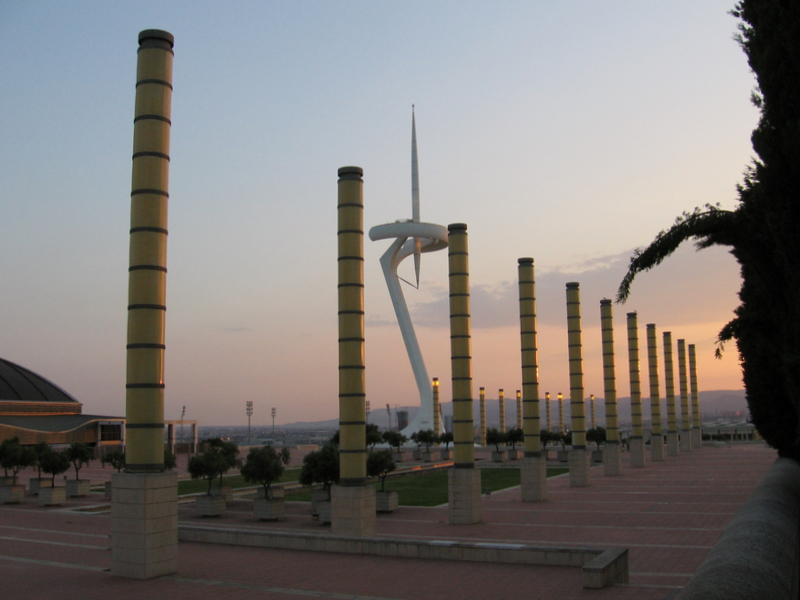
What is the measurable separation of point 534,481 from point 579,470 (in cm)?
561

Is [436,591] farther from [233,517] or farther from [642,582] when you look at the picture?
[233,517]

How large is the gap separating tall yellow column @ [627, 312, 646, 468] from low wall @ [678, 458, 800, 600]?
31331mm

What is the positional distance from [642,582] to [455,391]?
Result: 1030cm

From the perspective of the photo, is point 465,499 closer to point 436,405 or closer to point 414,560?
point 414,560

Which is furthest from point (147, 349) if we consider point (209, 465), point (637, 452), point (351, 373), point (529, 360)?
point (637, 452)

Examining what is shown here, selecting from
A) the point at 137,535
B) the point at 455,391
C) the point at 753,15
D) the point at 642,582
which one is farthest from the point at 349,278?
the point at 753,15

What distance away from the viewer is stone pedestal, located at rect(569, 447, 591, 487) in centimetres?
2925

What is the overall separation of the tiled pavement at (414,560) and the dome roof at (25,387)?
123 feet

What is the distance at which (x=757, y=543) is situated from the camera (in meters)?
6.14

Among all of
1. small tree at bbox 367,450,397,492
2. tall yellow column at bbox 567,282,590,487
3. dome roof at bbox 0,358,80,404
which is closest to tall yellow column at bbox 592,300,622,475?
tall yellow column at bbox 567,282,590,487

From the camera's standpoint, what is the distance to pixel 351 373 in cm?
1741

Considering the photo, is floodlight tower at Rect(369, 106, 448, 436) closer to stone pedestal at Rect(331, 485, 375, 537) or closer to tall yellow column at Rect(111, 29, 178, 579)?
stone pedestal at Rect(331, 485, 375, 537)

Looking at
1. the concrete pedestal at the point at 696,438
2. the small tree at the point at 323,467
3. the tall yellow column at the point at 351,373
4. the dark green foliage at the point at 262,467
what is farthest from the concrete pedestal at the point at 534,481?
the concrete pedestal at the point at 696,438

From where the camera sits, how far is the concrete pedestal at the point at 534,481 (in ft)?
80.1
